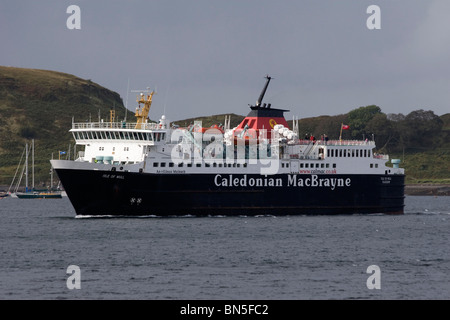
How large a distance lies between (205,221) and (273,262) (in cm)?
1826

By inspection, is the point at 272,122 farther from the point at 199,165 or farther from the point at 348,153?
the point at 199,165

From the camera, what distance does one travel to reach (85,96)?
198625mm

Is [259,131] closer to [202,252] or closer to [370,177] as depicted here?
[370,177]

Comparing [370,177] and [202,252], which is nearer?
[202,252]

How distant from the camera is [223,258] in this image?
40281 millimetres

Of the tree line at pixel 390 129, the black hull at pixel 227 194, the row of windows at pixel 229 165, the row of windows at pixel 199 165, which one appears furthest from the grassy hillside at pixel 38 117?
the row of windows at pixel 199 165

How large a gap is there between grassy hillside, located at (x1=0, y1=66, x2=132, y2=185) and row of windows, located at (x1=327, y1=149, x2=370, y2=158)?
88406 mm

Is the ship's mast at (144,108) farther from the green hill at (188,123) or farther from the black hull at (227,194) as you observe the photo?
the green hill at (188,123)

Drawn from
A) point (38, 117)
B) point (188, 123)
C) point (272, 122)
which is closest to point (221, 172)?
point (272, 122)

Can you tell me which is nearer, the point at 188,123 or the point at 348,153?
the point at 348,153

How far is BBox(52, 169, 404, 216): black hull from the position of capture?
185 feet

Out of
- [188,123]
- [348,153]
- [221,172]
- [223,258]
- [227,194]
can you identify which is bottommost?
[223,258]

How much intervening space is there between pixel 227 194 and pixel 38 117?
124 m
